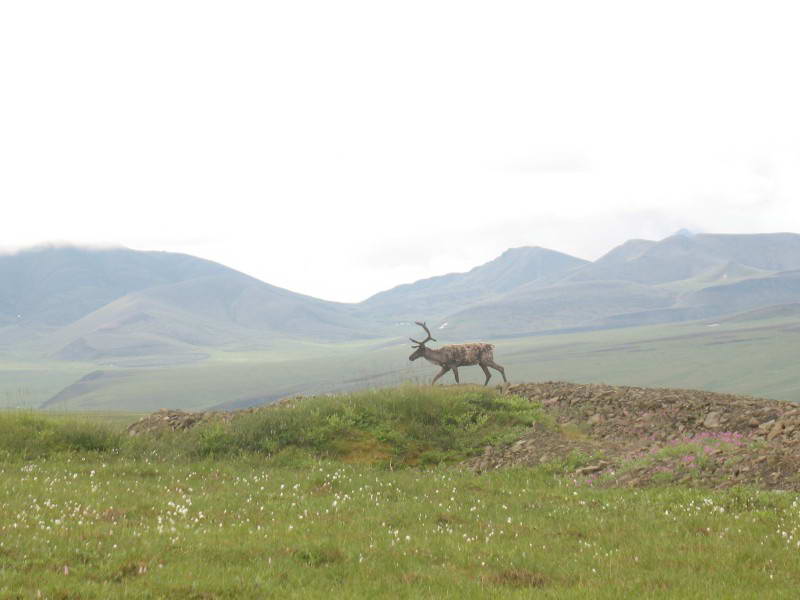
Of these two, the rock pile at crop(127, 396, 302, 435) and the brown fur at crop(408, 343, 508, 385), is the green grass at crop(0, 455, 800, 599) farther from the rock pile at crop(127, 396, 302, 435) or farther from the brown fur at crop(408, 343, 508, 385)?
the brown fur at crop(408, 343, 508, 385)

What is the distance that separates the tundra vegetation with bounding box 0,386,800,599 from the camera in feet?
27.6

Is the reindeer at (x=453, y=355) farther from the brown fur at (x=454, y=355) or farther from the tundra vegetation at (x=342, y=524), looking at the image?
the tundra vegetation at (x=342, y=524)

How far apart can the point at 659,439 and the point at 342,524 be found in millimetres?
11715

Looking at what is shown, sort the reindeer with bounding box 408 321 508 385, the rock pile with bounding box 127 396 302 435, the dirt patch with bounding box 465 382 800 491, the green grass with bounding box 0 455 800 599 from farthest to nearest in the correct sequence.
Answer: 1. the reindeer with bounding box 408 321 508 385
2. the rock pile with bounding box 127 396 302 435
3. the dirt patch with bounding box 465 382 800 491
4. the green grass with bounding box 0 455 800 599

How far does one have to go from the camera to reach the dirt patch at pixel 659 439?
14.6 meters

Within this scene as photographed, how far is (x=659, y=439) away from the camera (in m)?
19.2

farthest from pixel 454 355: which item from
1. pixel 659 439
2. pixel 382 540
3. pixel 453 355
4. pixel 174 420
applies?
pixel 382 540

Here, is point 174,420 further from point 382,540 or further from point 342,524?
point 382,540

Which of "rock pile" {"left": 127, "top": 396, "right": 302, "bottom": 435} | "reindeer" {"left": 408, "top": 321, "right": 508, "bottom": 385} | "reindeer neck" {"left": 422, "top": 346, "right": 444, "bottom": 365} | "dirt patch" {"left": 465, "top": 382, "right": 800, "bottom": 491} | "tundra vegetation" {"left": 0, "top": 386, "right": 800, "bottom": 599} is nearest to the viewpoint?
"tundra vegetation" {"left": 0, "top": 386, "right": 800, "bottom": 599}

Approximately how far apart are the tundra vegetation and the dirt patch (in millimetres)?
857

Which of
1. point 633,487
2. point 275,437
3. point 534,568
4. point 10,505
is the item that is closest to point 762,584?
point 534,568

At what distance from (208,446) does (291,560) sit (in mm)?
10881

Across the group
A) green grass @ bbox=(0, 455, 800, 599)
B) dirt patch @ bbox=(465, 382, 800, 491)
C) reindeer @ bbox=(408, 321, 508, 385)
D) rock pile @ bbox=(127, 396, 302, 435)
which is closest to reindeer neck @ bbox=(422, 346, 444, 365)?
reindeer @ bbox=(408, 321, 508, 385)

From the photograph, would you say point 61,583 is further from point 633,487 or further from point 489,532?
point 633,487
